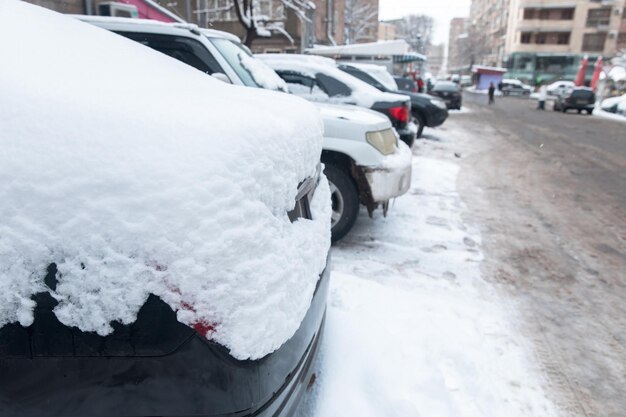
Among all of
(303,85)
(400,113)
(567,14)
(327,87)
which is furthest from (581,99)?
(567,14)

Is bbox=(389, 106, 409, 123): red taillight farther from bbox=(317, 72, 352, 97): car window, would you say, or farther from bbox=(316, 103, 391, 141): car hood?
bbox=(316, 103, 391, 141): car hood

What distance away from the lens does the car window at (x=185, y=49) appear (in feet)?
12.9

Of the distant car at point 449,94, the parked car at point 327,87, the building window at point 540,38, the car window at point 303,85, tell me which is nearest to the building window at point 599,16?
the building window at point 540,38

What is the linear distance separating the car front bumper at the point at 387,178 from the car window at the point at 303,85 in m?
1.99

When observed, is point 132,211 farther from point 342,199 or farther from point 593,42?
point 593,42

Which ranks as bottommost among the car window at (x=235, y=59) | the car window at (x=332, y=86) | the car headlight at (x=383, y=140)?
the car headlight at (x=383, y=140)

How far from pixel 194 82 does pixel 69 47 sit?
525mm

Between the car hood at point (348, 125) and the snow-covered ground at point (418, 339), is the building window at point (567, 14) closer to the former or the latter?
the snow-covered ground at point (418, 339)

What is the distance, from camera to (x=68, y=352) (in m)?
1.26

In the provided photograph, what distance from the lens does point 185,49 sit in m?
3.95

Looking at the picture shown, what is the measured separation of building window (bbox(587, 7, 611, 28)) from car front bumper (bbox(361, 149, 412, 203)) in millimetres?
63976

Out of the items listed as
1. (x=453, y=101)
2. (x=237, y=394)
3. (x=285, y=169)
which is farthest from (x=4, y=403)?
(x=453, y=101)

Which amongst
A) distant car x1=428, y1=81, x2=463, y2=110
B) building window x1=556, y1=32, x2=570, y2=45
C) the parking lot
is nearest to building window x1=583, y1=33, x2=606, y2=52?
building window x1=556, y1=32, x2=570, y2=45

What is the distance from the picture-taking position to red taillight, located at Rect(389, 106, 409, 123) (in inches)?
276
